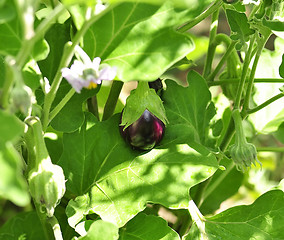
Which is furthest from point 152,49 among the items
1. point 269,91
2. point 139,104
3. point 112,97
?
point 269,91

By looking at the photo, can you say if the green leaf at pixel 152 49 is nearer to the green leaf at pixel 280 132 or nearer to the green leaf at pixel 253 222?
the green leaf at pixel 253 222

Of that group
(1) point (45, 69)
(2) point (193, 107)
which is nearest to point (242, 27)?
(2) point (193, 107)

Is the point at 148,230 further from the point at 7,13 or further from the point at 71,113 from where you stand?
the point at 7,13

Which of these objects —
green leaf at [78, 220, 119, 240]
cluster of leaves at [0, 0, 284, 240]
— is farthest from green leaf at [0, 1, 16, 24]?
green leaf at [78, 220, 119, 240]

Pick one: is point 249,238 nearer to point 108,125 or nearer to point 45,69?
point 108,125

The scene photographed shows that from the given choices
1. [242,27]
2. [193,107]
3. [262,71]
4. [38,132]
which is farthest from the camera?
[262,71]

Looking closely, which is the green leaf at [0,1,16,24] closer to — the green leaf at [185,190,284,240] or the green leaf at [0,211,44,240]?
the green leaf at [185,190,284,240]
